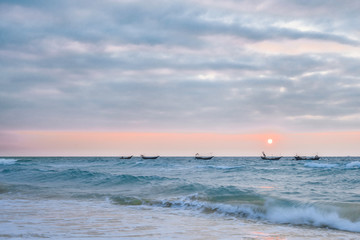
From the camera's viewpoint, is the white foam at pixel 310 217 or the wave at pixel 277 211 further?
the wave at pixel 277 211

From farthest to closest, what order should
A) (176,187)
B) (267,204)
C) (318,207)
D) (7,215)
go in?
(176,187)
(267,204)
(318,207)
(7,215)

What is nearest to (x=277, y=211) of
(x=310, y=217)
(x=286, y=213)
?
(x=286, y=213)

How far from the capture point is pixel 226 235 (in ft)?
29.8

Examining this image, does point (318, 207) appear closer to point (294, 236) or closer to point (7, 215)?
point (294, 236)

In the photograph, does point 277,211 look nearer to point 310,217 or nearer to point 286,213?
point 286,213

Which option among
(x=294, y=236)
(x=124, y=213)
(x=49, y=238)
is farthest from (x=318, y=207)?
(x=49, y=238)

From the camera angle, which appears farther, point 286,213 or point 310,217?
point 286,213

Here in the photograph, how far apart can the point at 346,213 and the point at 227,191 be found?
694cm

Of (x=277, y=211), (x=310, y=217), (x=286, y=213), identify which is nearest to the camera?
(x=310, y=217)

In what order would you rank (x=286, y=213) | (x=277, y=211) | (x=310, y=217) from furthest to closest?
(x=277, y=211) < (x=286, y=213) < (x=310, y=217)

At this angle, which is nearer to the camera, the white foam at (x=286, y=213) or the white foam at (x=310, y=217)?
the white foam at (x=310, y=217)

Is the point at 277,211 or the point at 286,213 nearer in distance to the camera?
the point at 286,213

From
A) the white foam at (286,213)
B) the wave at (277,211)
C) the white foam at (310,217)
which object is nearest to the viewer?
the white foam at (310,217)

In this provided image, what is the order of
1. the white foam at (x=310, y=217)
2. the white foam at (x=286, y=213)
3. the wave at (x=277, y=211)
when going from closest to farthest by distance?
the white foam at (x=310, y=217), the white foam at (x=286, y=213), the wave at (x=277, y=211)
